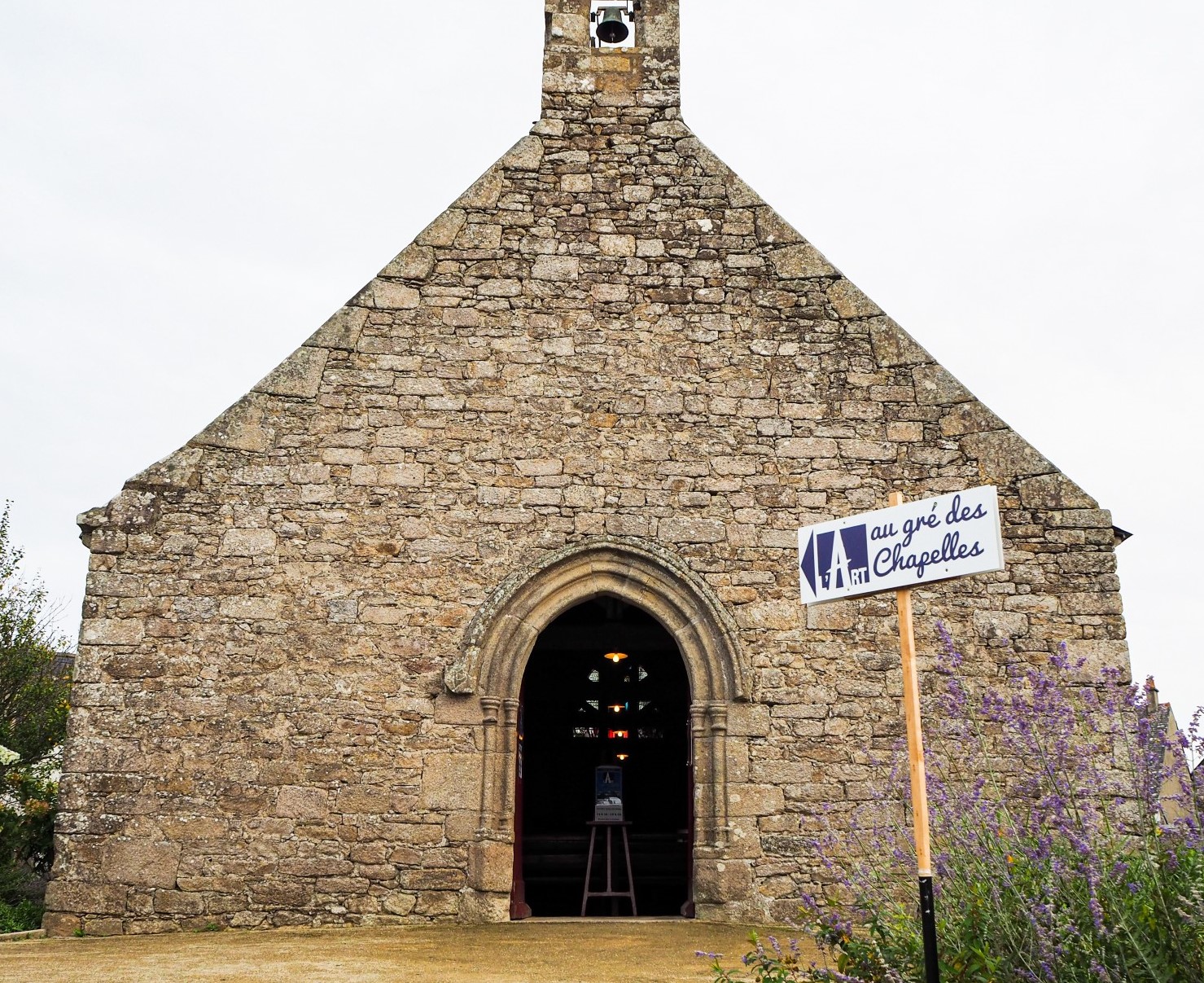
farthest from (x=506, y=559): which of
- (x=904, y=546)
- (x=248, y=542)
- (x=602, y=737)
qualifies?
(x=602, y=737)

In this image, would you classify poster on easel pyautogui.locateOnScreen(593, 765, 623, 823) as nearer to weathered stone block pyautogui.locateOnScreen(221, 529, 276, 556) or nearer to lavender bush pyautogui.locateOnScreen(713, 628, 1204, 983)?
weathered stone block pyautogui.locateOnScreen(221, 529, 276, 556)

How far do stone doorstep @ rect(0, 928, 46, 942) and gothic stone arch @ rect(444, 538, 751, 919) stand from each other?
2.42m

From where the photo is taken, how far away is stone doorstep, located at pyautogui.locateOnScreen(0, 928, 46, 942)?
20.1ft

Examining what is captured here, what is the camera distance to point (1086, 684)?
6.50m

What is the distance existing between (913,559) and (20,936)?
567cm

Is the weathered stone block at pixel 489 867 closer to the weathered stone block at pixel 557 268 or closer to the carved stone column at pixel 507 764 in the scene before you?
the carved stone column at pixel 507 764

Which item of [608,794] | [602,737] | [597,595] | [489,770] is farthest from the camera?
[602,737]

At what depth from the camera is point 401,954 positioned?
517 cm

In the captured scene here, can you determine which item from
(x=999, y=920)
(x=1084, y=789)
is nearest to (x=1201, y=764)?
(x=1084, y=789)

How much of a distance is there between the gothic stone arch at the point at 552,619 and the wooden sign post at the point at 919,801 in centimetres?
320

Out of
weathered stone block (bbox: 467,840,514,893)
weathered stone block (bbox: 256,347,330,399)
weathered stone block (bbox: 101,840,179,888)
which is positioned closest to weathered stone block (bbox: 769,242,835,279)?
weathered stone block (bbox: 256,347,330,399)

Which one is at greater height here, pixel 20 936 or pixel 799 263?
pixel 799 263

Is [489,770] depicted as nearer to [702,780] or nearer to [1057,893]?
[702,780]

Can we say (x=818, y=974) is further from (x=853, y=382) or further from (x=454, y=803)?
(x=853, y=382)
